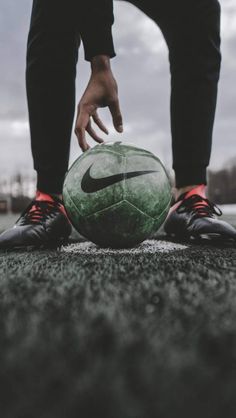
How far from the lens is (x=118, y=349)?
48 centimetres

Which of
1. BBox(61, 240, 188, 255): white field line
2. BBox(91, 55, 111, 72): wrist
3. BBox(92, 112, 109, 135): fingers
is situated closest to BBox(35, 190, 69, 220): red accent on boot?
BBox(61, 240, 188, 255): white field line

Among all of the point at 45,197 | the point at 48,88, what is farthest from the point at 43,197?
the point at 48,88

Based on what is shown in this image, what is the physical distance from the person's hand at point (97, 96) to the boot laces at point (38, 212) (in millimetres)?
395

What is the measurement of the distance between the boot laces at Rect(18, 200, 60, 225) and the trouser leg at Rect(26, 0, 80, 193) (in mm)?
108

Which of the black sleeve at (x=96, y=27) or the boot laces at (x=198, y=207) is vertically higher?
the black sleeve at (x=96, y=27)

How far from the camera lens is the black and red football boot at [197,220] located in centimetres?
156

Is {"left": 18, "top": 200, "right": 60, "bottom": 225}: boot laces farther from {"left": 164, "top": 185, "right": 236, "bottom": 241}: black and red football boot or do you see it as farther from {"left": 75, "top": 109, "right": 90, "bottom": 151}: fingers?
{"left": 164, "top": 185, "right": 236, "bottom": 241}: black and red football boot

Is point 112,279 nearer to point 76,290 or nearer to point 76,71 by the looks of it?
point 76,290

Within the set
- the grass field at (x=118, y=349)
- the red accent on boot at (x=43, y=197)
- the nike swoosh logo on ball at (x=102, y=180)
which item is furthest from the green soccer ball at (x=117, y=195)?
the grass field at (x=118, y=349)

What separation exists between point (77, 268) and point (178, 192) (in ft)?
3.72

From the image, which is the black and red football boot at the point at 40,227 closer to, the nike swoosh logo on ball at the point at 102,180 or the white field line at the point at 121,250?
the white field line at the point at 121,250

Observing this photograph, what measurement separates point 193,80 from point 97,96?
2.31 ft

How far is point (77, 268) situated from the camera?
3.24ft

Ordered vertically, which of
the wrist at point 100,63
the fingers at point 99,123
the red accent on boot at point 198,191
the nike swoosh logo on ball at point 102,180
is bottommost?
the red accent on boot at point 198,191
